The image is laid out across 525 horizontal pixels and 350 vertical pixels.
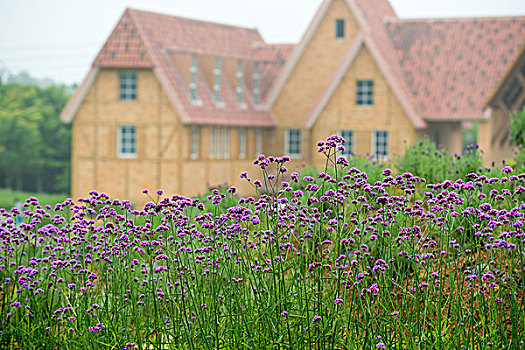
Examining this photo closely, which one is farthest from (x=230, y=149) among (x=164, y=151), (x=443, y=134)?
(x=443, y=134)

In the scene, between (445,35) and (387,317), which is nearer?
(387,317)

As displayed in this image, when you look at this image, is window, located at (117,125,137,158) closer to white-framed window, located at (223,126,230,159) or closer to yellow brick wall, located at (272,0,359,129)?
white-framed window, located at (223,126,230,159)

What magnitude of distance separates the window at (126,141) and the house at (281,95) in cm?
4

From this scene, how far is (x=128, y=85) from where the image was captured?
32.3 meters

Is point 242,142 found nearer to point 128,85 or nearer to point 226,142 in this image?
point 226,142

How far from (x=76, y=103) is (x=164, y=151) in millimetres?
3825

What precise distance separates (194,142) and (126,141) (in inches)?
103

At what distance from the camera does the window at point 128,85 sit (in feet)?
105

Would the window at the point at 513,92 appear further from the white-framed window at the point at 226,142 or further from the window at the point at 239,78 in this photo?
the white-framed window at the point at 226,142

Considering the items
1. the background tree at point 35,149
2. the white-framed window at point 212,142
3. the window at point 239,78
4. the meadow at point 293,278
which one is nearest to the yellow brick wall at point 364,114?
the window at point 239,78

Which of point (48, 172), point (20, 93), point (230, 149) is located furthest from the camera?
point (20, 93)

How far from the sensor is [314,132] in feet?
110

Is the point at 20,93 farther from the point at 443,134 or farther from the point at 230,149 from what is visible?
the point at 443,134

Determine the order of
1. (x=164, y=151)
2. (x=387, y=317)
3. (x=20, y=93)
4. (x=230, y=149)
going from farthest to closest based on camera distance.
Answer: (x=20, y=93)
(x=230, y=149)
(x=164, y=151)
(x=387, y=317)
